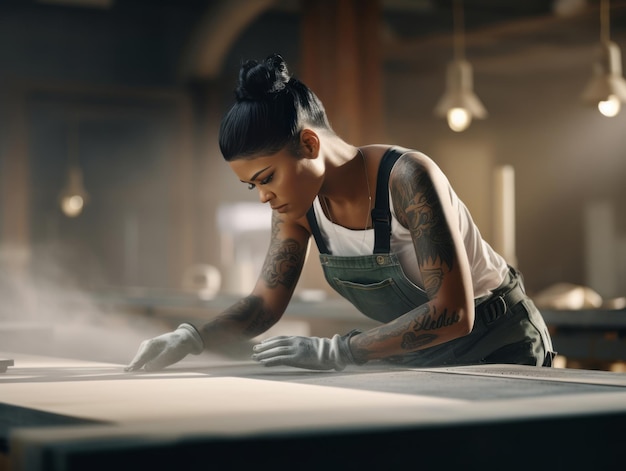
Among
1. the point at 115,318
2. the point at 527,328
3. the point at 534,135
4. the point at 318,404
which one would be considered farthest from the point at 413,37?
the point at 318,404

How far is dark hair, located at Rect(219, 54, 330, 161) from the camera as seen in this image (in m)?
2.15

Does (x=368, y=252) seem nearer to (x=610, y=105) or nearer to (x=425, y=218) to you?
(x=425, y=218)

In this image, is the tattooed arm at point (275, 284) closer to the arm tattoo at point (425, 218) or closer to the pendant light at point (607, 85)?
the arm tattoo at point (425, 218)

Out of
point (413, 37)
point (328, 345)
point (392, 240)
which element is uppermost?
point (413, 37)

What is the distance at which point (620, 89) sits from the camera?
5.57 m

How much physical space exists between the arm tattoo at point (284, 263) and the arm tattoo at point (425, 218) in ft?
1.38

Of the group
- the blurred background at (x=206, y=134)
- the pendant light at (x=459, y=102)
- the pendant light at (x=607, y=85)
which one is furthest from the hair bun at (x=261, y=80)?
the blurred background at (x=206, y=134)

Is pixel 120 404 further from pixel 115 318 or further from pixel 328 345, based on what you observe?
pixel 115 318

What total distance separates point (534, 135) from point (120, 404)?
9356mm

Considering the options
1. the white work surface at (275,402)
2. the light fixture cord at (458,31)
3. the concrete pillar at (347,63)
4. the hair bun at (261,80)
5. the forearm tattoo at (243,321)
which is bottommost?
the white work surface at (275,402)

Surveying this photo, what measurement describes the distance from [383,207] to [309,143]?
0.65 feet

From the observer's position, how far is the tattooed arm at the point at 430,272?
81.7 inches

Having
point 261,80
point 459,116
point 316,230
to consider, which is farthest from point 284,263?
point 459,116

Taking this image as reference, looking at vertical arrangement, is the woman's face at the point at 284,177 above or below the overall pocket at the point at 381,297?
above
